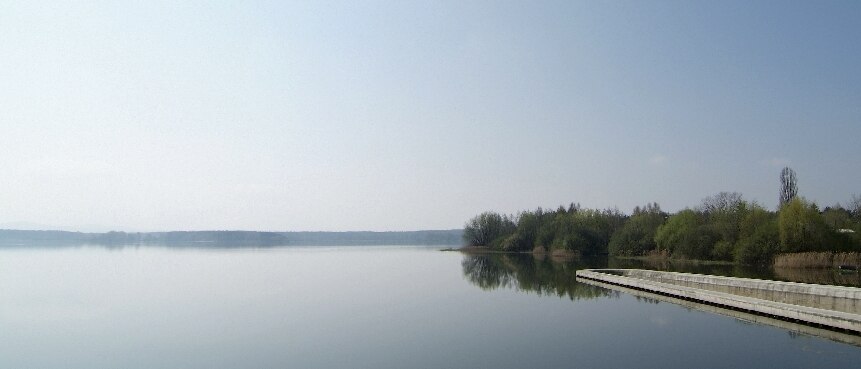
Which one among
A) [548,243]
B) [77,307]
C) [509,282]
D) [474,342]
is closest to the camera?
[474,342]

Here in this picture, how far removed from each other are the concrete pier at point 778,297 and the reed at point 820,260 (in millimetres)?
21379

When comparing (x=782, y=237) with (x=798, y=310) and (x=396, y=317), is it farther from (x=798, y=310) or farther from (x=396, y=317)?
(x=396, y=317)

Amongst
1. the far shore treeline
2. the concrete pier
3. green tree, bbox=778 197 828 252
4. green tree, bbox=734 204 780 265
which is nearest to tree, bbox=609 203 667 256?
the far shore treeline

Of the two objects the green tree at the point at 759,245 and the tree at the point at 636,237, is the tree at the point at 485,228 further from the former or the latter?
the green tree at the point at 759,245

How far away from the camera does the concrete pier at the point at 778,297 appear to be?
19.3m

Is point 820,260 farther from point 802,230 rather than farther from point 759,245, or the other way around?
point 759,245

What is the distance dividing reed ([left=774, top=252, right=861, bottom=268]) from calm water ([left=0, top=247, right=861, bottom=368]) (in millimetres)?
23775

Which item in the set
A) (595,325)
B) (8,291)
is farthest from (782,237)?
(8,291)

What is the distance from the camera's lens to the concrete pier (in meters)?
19.3

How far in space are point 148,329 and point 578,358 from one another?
15.3 m

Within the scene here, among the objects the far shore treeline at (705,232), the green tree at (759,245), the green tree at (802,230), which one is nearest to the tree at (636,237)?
the far shore treeline at (705,232)

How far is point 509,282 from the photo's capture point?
39.8 meters

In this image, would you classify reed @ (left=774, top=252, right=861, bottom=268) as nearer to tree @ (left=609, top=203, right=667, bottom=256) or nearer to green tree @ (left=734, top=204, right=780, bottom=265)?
green tree @ (left=734, top=204, right=780, bottom=265)

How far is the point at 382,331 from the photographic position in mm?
20375
